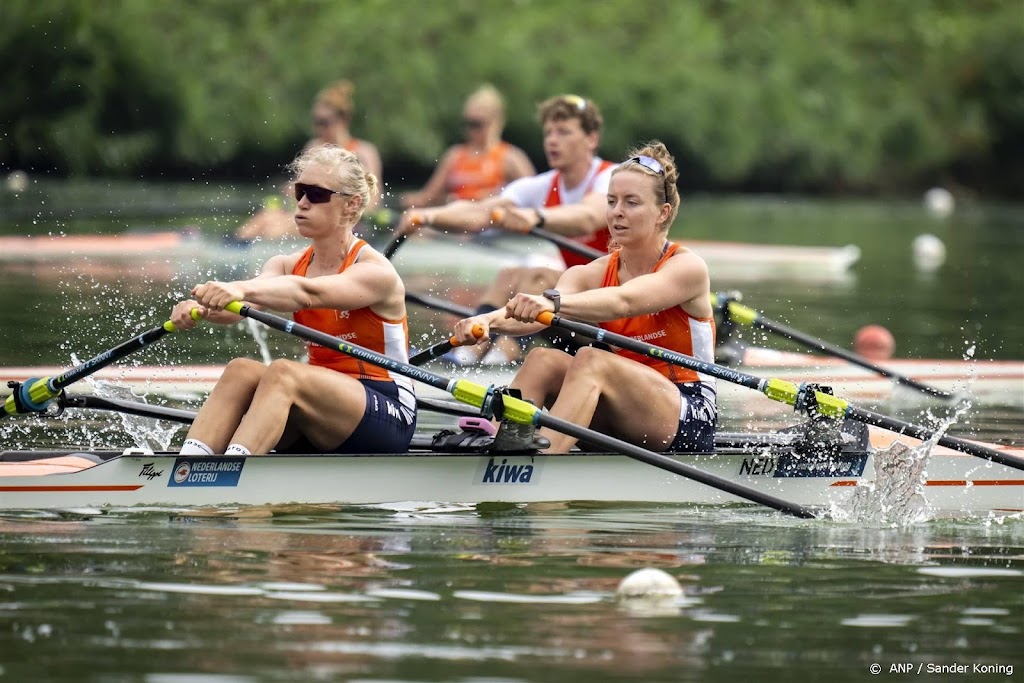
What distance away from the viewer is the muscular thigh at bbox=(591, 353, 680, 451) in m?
6.70

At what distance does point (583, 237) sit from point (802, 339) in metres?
1.42

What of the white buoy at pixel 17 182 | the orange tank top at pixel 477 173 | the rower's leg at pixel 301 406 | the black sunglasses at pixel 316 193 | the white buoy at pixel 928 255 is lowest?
the rower's leg at pixel 301 406

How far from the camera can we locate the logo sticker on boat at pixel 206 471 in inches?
250

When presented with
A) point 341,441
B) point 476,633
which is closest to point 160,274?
point 341,441

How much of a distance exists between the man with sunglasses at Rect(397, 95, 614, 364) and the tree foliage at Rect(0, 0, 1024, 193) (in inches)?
693

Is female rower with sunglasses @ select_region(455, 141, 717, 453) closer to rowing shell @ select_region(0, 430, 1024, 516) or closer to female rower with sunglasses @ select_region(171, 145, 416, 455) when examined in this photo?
rowing shell @ select_region(0, 430, 1024, 516)

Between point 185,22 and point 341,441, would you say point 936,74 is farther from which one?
point 341,441

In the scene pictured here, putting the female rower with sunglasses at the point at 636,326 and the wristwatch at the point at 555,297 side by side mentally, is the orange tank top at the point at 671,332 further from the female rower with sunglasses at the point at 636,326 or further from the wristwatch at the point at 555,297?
the wristwatch at the point at 555,297

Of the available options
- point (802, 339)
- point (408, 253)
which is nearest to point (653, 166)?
point (802, 339)

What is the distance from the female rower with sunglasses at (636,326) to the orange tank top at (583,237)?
2.61m

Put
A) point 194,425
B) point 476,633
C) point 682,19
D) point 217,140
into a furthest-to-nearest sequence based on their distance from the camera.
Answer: point 682,19 → point 217,140 → point 194,425 → point 476,633

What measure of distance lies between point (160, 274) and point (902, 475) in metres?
9.74

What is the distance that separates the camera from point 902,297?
17.1 m

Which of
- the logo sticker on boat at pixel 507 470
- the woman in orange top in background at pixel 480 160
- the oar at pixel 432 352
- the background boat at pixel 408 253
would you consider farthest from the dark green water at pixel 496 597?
the background boat at pixel 408 253
